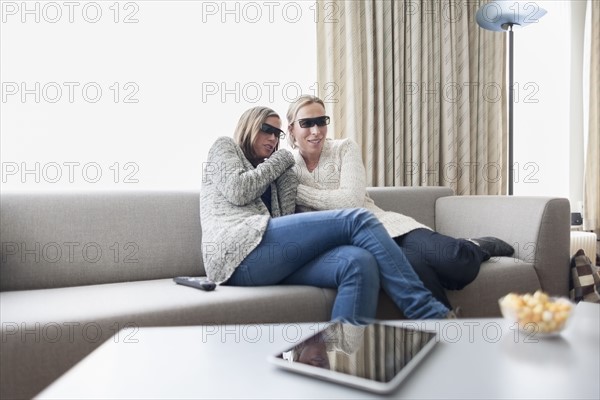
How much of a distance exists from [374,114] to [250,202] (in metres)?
1.21

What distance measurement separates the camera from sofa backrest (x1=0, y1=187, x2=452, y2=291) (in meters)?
1.59

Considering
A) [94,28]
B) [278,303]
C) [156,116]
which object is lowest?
[278,303]

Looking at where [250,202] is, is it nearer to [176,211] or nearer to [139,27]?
[176,211]

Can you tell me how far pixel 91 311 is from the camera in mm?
1256

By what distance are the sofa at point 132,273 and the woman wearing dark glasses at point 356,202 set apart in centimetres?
9

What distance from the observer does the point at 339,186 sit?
2.02 metres

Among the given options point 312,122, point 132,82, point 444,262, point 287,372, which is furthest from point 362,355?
point 132,82

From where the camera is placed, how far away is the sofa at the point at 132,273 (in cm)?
120

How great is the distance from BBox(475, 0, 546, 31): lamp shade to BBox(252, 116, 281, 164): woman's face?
1392 millimetres

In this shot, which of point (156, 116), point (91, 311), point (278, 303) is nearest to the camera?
point (91, 311)

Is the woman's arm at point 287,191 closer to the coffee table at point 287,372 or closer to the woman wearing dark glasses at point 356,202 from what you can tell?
the woman wearing dark glasses at point 356,202

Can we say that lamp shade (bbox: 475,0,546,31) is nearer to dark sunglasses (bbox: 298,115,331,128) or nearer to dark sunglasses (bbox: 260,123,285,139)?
dark sunglasses (bbox: 298,115,331,128)

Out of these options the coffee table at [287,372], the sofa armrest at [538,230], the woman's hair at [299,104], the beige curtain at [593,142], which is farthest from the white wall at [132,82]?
the beige curtain at [593,142]

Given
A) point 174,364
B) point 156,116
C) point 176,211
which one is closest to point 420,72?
point 156,116
